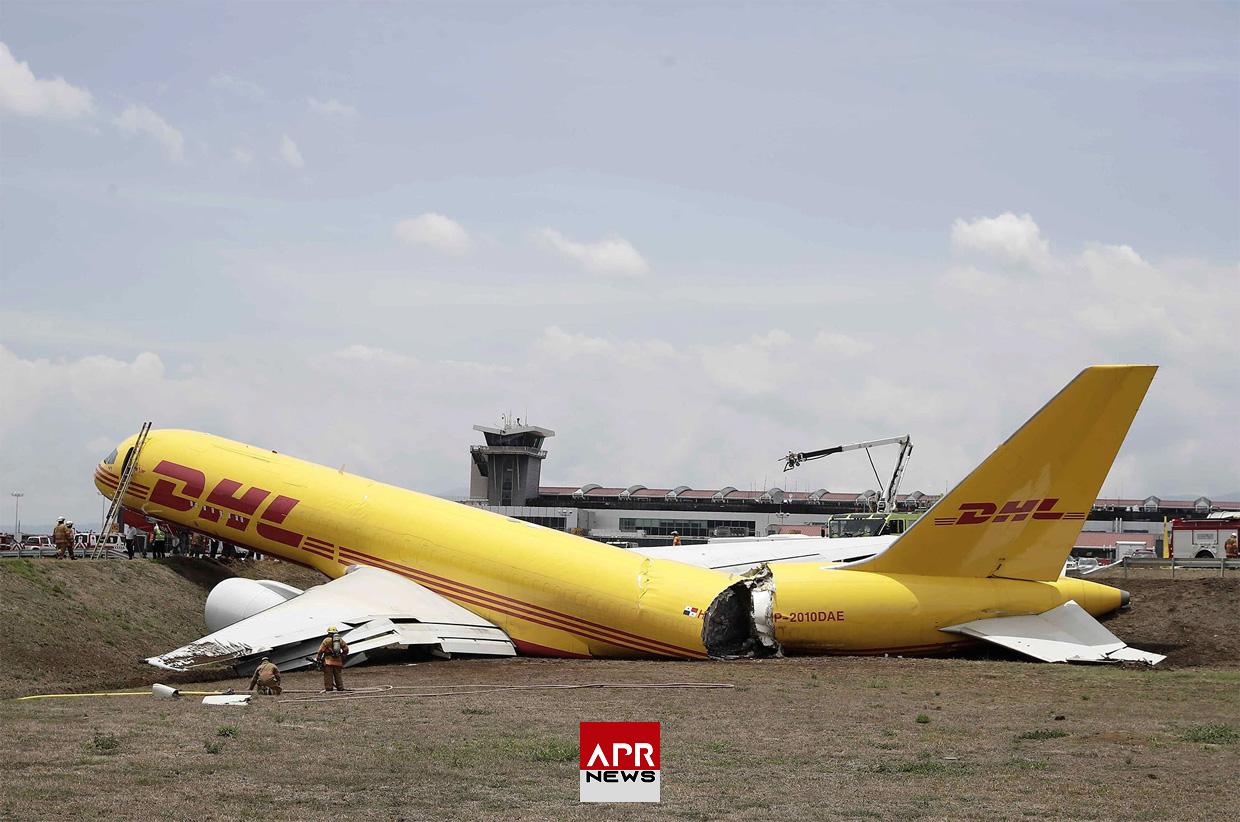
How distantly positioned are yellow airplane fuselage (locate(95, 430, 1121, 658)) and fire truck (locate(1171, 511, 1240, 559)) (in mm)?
30781

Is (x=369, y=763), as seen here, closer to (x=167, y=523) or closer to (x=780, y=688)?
(x=780, y=688)

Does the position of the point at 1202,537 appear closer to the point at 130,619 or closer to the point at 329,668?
the point at 130,619

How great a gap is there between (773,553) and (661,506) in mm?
87802

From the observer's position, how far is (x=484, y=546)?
A: 1245 inches

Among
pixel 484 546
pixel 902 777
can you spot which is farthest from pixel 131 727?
pixel 484 546

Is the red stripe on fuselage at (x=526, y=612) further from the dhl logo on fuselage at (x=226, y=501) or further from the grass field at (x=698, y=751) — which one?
the grass field at (x=698, y=751)

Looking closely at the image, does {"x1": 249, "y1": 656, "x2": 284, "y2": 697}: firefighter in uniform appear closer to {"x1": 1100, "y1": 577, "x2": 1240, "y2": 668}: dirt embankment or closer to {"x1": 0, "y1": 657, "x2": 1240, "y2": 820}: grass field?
{"x1": 0, "y1": 657, "x2": 1240, "y2": 820}: grass field

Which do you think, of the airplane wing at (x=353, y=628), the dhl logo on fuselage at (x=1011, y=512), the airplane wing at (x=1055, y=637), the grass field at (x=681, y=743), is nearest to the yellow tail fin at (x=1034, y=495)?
the dhl logo on fuselage at (x=1011, y=512)

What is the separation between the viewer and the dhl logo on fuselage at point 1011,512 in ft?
89.1

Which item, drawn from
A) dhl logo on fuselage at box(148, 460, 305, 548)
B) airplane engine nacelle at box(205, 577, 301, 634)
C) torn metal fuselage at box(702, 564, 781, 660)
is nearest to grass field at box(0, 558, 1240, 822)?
torn metal fuselage at box(702, 564, 781, 660)

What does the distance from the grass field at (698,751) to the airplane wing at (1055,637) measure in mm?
2103

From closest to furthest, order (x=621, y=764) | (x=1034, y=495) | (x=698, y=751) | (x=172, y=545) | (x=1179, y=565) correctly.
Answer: (x=621, y=764) → (x=698, y=751) → (x=1034, y=495) → (x=1179, y=565) → (x=172, y=545)

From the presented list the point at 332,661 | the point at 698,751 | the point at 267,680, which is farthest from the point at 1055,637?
the point at 267,680

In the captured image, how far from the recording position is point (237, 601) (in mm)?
31828
